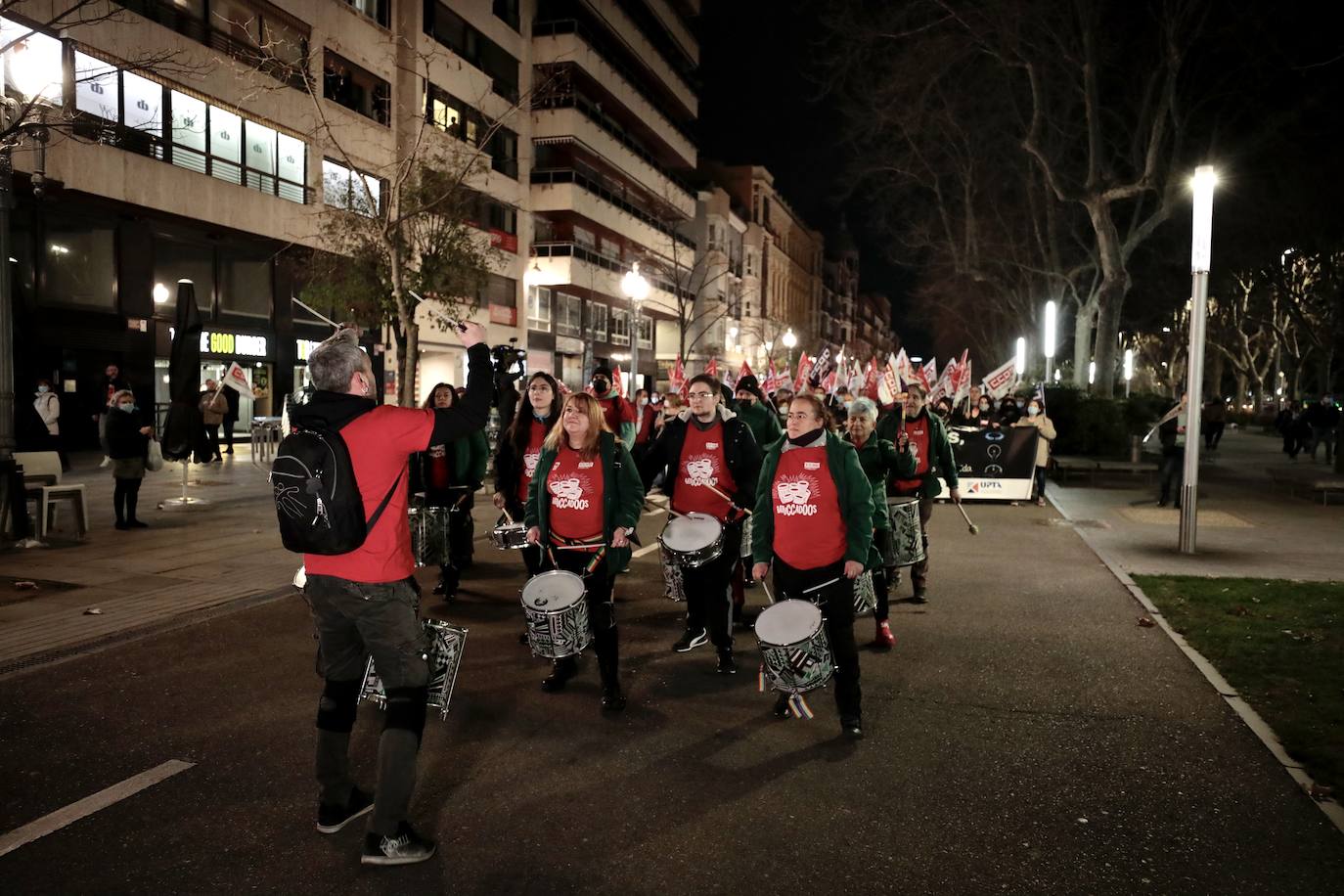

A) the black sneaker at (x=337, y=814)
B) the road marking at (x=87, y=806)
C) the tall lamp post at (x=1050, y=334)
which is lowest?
the road marking at (x=87, y=806)

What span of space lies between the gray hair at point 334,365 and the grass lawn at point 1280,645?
15.7 feet

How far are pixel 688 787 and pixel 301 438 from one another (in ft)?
7.68

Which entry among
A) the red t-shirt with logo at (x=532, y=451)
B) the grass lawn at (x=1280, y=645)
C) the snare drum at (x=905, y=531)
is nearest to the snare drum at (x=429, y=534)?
the red t-shirt with logo at (x=532, y=451)

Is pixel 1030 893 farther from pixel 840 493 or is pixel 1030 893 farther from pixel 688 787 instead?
pixel 840 493

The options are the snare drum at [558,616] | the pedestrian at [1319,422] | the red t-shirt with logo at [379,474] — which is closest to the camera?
the red t-shirt with logo at [379,474]

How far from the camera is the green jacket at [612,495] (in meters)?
5.75

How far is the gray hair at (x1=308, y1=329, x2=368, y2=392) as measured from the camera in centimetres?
370

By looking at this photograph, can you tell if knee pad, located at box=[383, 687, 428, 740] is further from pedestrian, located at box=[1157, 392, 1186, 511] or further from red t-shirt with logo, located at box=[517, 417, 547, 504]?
pedestrian, located at box=[1157, 392, 1186, 511]

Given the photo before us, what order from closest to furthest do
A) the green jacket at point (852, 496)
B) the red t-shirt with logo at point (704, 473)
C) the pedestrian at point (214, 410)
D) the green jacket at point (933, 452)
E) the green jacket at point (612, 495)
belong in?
the green jacket at point (852, 496) → the green jacket at point (612, 495) → the red t-shirt with logo at point (704, 473) → the green jacket at point (933, 452) → the pedestrian at point (214, 410)

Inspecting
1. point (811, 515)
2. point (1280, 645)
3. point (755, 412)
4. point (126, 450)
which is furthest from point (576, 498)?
point (126, 450)

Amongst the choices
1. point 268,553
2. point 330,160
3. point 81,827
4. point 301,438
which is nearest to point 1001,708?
point 301,438

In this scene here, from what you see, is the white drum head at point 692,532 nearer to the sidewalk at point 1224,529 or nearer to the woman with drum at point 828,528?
the woman with drum at point 828,528

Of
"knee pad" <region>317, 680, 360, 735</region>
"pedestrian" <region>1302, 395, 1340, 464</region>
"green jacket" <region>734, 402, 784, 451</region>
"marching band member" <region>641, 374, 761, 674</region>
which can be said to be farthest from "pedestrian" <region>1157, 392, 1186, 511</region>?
"pedestrian" <region>1302, 395, 1340, 464</region>

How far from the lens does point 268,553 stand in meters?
10.6
